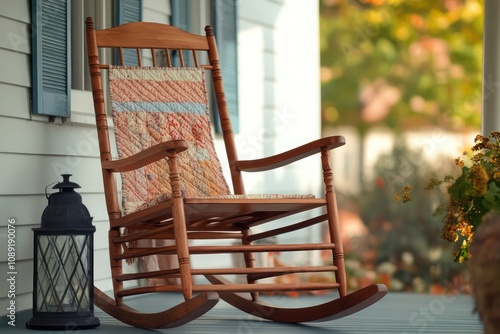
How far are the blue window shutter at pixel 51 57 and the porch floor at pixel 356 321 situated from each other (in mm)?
784

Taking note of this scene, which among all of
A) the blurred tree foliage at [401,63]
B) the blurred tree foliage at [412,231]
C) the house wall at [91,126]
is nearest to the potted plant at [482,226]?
the house wall at [91,126]

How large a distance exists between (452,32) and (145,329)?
24.0 ft

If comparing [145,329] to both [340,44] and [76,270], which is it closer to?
[76,270]

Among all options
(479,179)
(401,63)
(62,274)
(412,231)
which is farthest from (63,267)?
(401,63)

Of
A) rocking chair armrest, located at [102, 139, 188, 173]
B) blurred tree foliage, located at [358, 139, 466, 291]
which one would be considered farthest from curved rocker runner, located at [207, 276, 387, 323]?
blurred tree foliage, located at [358, 139, 466, 291]

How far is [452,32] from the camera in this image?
31.5 feet

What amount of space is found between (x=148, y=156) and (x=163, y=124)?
63 cm

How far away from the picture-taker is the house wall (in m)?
3.21

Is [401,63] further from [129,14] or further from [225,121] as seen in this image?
[225,121]

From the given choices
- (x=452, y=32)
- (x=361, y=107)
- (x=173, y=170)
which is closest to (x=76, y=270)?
(x=173, y=170)

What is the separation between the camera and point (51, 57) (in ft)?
11.1

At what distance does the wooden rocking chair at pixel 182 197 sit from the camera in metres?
2.82

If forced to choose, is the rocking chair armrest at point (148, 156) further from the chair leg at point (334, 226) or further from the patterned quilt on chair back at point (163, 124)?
the chair leg at point (334, 226)

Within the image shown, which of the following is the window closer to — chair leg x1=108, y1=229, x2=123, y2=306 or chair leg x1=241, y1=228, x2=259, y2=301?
chair leg x1=108, y1=229, x2=123, y2=306
